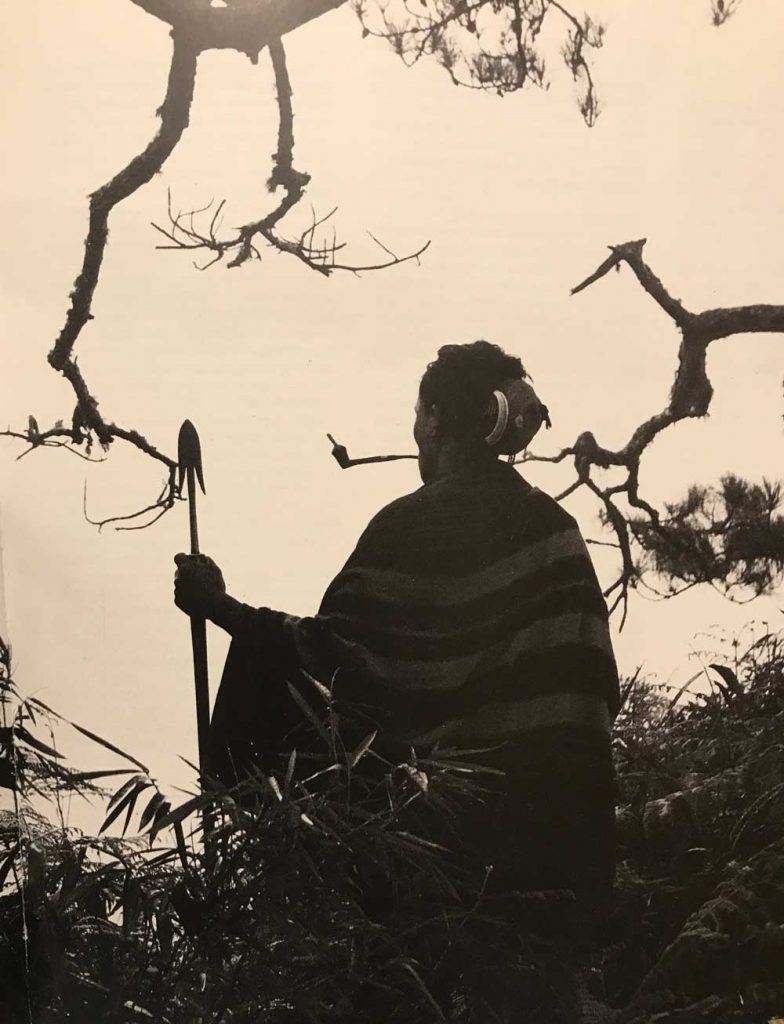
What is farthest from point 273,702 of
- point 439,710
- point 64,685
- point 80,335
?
point 80,335

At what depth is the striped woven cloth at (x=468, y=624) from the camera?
181cm

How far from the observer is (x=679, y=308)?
1.90m

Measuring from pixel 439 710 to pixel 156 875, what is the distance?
1.62ft

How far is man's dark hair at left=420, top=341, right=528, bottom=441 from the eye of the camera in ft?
6.26

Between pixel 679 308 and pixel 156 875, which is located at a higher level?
pixel 679 308

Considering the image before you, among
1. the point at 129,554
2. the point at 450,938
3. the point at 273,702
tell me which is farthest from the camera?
the point at 129,554

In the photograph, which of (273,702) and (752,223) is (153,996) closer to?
(273,702)

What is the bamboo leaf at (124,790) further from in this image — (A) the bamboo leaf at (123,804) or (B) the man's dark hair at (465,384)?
(B) the man's dark hair at (465,384)

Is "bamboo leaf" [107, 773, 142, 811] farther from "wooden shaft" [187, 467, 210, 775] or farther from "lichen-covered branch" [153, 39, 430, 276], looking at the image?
"lichen-covered branch" [153, 39, 430, 276]

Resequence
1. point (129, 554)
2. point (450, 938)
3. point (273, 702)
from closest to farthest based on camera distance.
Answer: point (450, 938) → point (273, 702) → point (129, 554)

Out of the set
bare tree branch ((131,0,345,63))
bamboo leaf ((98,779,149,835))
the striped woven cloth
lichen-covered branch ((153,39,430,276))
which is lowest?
bamboo leaf ((98,779,149,835))

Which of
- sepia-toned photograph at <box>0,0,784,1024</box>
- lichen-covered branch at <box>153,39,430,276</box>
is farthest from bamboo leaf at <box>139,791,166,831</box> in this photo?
lichen-covered branch at <box>153,39,430,276</box>

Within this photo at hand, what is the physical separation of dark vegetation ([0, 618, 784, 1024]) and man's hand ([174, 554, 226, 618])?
0.24 metres

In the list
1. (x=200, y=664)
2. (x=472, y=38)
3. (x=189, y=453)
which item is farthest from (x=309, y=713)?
(x=472, y=38)
